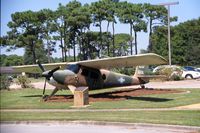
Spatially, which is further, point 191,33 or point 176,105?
point 191,33

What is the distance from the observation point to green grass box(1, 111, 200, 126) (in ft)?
49.5

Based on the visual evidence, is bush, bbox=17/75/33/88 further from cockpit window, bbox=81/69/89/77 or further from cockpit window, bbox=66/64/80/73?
cockpit window, bbox=66/64/80/73

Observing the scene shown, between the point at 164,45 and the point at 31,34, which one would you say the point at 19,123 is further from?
the point at 164,45

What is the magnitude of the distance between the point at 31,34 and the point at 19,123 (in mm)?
53759

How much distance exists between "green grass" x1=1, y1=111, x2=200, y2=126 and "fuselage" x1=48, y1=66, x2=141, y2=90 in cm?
603

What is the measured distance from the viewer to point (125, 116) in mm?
16703

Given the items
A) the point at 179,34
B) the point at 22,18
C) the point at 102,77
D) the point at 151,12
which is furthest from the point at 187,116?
the point at 179,34

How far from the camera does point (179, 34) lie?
95.4 metres

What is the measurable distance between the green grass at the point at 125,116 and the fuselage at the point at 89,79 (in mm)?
6026

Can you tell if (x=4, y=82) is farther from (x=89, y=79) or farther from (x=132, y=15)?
(x=132, y=15)

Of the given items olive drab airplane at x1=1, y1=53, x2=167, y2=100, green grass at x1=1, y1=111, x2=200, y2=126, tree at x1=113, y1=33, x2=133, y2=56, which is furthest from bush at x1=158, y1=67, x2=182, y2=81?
tree at x1=113, y1=33, x2=133, y2=56

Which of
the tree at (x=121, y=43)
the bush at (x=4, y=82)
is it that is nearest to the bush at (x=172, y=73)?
the bush at (x=4, y=82)

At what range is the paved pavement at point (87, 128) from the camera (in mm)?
13828

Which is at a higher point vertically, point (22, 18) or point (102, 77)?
point (22, 18)
